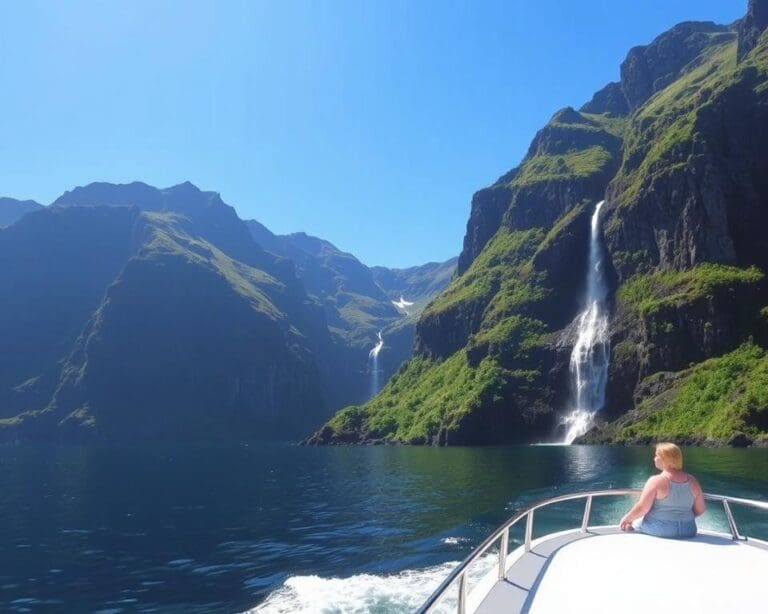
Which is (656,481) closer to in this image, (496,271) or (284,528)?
(284,528)

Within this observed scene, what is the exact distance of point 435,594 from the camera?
6176 millimetres

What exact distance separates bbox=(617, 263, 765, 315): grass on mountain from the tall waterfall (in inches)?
219

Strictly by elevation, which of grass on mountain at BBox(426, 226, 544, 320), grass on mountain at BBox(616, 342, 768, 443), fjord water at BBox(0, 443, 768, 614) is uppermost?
grass on mountain at BBox(426, 226, 544, 320)

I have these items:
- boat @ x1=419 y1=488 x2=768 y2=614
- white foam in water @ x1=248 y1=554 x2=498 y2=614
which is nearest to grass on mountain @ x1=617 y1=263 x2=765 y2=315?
white foam in water @ x1=248 y1=554 x2=498 y2=614

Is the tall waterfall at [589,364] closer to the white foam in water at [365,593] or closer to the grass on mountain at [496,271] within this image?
the grass on mountain at [496,271]

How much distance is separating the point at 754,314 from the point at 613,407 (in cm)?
2449

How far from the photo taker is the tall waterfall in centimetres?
10319

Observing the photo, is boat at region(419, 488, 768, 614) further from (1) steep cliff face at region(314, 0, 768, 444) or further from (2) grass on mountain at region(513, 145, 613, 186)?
(2) grass on mountain at region(513, 145, 613, 186)

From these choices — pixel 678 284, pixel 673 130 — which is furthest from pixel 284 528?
pixel 673 130

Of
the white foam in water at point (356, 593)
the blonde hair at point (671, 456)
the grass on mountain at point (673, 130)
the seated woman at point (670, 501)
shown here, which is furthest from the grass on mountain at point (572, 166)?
the blonde hair at point (671, 456)

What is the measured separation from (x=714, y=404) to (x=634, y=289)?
38.4 m

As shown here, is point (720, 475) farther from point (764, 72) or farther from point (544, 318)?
point (764, 72)

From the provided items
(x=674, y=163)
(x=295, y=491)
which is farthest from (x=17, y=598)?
(x=674, y=163)

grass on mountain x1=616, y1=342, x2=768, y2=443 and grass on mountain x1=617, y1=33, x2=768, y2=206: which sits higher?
grass on mountain x1=617, y1=33, x2=768, y2=206
